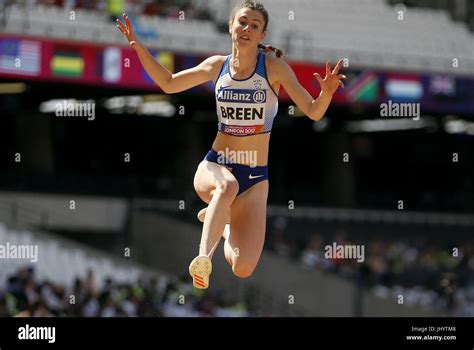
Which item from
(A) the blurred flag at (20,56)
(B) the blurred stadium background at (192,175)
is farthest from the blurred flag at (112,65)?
(A) the blurred flag at (20,56)

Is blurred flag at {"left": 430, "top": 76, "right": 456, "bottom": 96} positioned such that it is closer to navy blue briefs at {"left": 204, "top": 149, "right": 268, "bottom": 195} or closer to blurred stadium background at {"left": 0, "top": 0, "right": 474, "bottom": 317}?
blurred stadium background at {"left": 0, "top": 0, "right": 474, "bottom": 317}

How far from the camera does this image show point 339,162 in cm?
2478

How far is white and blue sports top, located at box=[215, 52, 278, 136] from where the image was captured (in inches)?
378

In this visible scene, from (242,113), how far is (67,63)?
10.7m

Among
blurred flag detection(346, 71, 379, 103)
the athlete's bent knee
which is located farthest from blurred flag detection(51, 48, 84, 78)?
the athlete's bent knee

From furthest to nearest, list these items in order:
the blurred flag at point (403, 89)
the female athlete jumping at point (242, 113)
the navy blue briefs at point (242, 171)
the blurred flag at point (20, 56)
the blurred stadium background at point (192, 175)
→ the blurred flag at point (403, 89), the blurred stadium background at point (192, 175), the blurred flag at point (20, 56), the navy blue briefs at point (242, 171), the female athlete jumping at point (242, 113)

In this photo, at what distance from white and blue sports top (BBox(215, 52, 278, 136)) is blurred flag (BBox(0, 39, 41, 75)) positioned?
1013 centimetres

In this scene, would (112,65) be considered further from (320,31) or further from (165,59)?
(320,31)

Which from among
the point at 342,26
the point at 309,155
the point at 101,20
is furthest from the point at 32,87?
the point at 309,155

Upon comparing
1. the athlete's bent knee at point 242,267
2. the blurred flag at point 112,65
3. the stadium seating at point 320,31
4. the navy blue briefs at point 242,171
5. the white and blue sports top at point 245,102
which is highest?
the stadium seating at point 320,31

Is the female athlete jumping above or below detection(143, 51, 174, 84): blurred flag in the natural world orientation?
below

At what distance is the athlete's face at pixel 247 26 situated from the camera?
9438 millimetres

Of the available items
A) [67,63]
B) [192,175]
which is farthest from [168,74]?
[192,175]

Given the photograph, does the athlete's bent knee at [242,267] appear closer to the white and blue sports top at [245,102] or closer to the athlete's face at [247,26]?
the white and blue sports top at [245,102]
